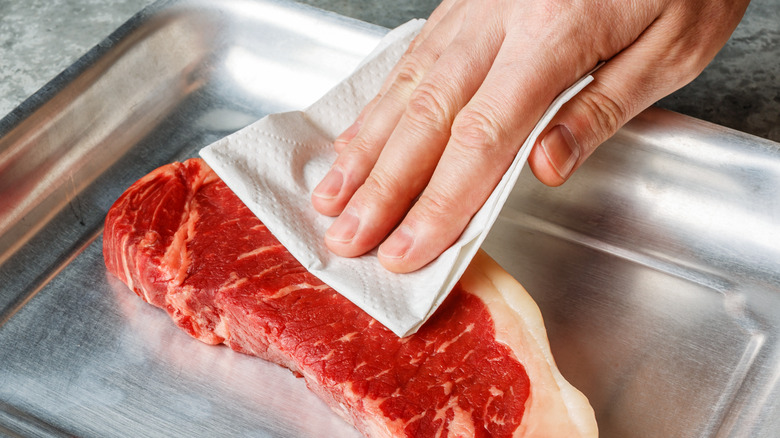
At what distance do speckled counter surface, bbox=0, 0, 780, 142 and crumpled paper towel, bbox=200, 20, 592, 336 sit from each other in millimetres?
1246

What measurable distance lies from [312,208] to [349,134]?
26 centimetres

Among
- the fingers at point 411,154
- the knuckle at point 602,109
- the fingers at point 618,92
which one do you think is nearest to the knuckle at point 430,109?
the fingers at point 411,154

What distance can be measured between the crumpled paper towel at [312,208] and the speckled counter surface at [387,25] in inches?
49.0

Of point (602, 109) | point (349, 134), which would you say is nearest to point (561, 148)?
point (602, 109)

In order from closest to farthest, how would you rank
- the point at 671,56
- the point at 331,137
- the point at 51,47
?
the point at 671,56 < the point at 331,137 < the point at 51,47

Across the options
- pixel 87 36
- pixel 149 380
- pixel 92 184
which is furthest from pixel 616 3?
pixel 87 36

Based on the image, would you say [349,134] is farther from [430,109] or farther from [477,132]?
[477,132]

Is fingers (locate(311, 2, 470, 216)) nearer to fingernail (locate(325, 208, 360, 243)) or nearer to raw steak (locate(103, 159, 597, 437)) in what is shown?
fingernail (locate(325, 208, 360, 243))

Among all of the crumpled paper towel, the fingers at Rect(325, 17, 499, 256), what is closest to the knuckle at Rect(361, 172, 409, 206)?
the fingers at Rect(325, 17, 499, 256)

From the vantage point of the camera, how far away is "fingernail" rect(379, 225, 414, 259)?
1.41 meters

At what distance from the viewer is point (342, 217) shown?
1.48 metres

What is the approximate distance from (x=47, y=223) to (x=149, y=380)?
24.4 inches

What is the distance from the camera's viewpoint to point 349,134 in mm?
1734

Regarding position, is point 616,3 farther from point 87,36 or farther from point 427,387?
point 87,36
